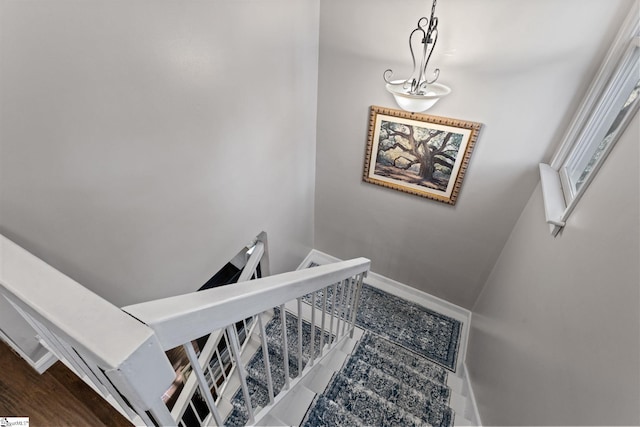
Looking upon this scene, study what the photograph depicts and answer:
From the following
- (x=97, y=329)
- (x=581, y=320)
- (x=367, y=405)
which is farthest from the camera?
(x=367, y=405)

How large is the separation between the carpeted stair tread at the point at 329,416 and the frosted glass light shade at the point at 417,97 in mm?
1955

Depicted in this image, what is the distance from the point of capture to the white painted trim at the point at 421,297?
9.71 ft

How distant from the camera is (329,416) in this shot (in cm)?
177

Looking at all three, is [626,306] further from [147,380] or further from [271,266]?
[271,266]

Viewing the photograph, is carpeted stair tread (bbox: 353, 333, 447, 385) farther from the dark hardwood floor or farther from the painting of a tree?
the dark hardwood floor

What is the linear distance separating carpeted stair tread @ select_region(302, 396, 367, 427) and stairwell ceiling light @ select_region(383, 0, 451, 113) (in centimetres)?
196

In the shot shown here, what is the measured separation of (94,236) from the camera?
124 cm

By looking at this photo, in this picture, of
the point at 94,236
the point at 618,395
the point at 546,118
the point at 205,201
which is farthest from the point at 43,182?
the point at 546,118

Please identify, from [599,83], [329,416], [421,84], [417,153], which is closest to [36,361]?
[329,416]

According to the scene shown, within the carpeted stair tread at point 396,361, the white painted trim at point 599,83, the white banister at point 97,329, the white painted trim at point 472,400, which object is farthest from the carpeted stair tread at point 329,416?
the white painted trim at point 599,83

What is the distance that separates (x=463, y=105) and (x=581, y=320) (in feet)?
5.37

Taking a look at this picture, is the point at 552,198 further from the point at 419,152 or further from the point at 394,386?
the point at 394,386

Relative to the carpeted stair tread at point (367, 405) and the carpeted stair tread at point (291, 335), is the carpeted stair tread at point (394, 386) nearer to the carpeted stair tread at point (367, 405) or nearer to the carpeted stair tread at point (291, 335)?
the carpeted stair tread at point (367, 405)

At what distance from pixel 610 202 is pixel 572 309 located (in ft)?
1.44
